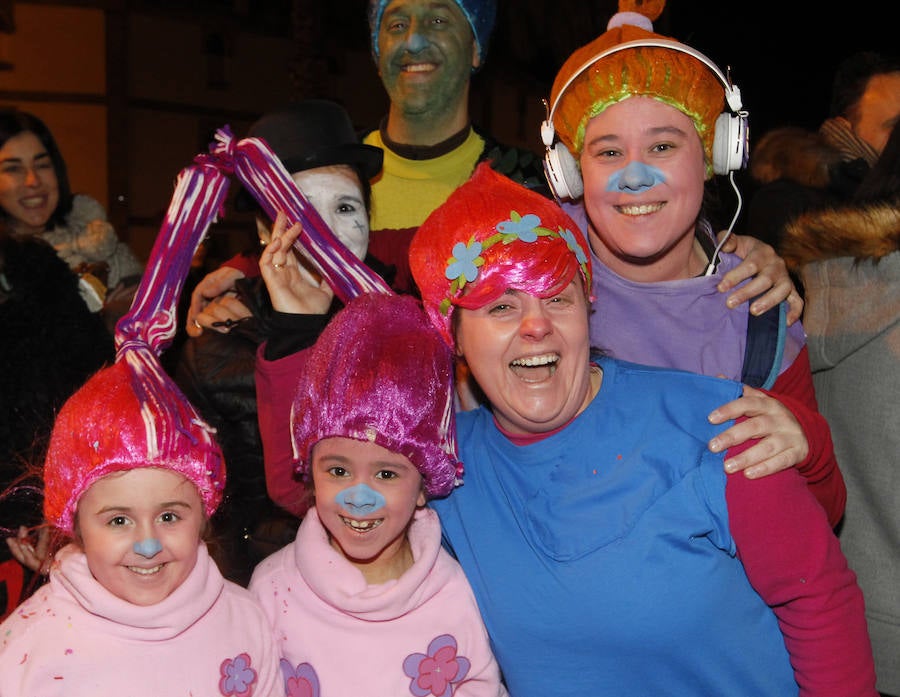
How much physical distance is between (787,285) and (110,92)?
16601mm

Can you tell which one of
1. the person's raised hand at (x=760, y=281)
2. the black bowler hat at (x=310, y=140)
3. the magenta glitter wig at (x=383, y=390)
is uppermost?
the black bowler hat at (x=310, y=140)

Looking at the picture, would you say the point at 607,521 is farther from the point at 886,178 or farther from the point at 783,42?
the point at 783,42

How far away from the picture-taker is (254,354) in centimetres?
284

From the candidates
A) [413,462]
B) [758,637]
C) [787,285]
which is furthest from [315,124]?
[758,637]

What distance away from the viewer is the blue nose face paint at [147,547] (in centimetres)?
212

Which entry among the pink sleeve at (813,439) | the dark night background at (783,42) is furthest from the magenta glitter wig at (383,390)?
the dark night background at (783,42)

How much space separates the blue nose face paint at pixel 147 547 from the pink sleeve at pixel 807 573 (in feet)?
4.47

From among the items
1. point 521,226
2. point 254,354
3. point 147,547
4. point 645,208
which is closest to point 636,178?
point 645,208

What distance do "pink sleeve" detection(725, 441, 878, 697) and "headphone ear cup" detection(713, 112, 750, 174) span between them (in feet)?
Answer: 3.16

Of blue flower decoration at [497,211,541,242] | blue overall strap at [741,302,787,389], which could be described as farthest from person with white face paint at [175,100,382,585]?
blue overall strap at [741,302,787,389]

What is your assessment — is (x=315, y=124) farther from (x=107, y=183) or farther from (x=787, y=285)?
(x=107, y=183)

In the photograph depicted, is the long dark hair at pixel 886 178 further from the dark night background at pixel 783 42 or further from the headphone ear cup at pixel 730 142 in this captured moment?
the dark night background at pixel 783 42

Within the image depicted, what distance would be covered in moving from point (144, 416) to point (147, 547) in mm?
316

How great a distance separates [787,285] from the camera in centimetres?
256
